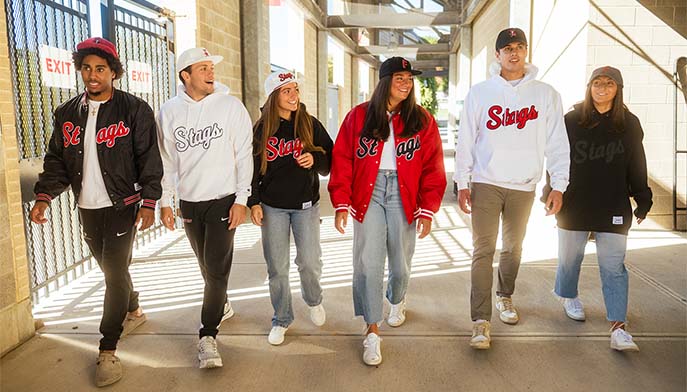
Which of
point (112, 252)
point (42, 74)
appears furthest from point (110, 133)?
point (42, 74)

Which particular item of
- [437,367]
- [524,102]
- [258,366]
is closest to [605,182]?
[524,102]

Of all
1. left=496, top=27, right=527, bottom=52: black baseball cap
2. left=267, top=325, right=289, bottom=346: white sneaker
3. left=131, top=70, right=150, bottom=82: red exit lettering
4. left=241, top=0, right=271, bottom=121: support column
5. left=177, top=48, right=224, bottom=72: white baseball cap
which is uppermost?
left=241, top=0, right=271, bottom=121: support column

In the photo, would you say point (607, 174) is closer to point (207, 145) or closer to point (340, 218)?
Result: point (340, 218)

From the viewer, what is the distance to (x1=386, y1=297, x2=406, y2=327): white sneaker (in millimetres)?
3846

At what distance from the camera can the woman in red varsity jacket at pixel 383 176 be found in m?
3.28

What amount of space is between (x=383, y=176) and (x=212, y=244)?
1053 mm

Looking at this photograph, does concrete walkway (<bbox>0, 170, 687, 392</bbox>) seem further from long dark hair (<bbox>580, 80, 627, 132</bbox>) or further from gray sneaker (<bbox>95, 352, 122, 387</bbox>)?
A: long dark hair (<bbox>580, 80, 627, 132</bbox>)

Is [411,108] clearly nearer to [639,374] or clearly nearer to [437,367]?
[437,367]

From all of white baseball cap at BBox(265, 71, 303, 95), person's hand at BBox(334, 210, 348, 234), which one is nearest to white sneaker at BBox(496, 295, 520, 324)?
person's hand at BBox(334, 210, 348, 234)

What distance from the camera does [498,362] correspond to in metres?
3.31

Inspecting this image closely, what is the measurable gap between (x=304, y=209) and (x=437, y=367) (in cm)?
121

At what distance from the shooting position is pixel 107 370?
122 inches

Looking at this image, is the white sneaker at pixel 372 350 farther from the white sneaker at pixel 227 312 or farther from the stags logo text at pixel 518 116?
the stags logo text at pixel 518 116

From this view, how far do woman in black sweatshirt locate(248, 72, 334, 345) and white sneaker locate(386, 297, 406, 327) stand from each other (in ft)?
2.40
